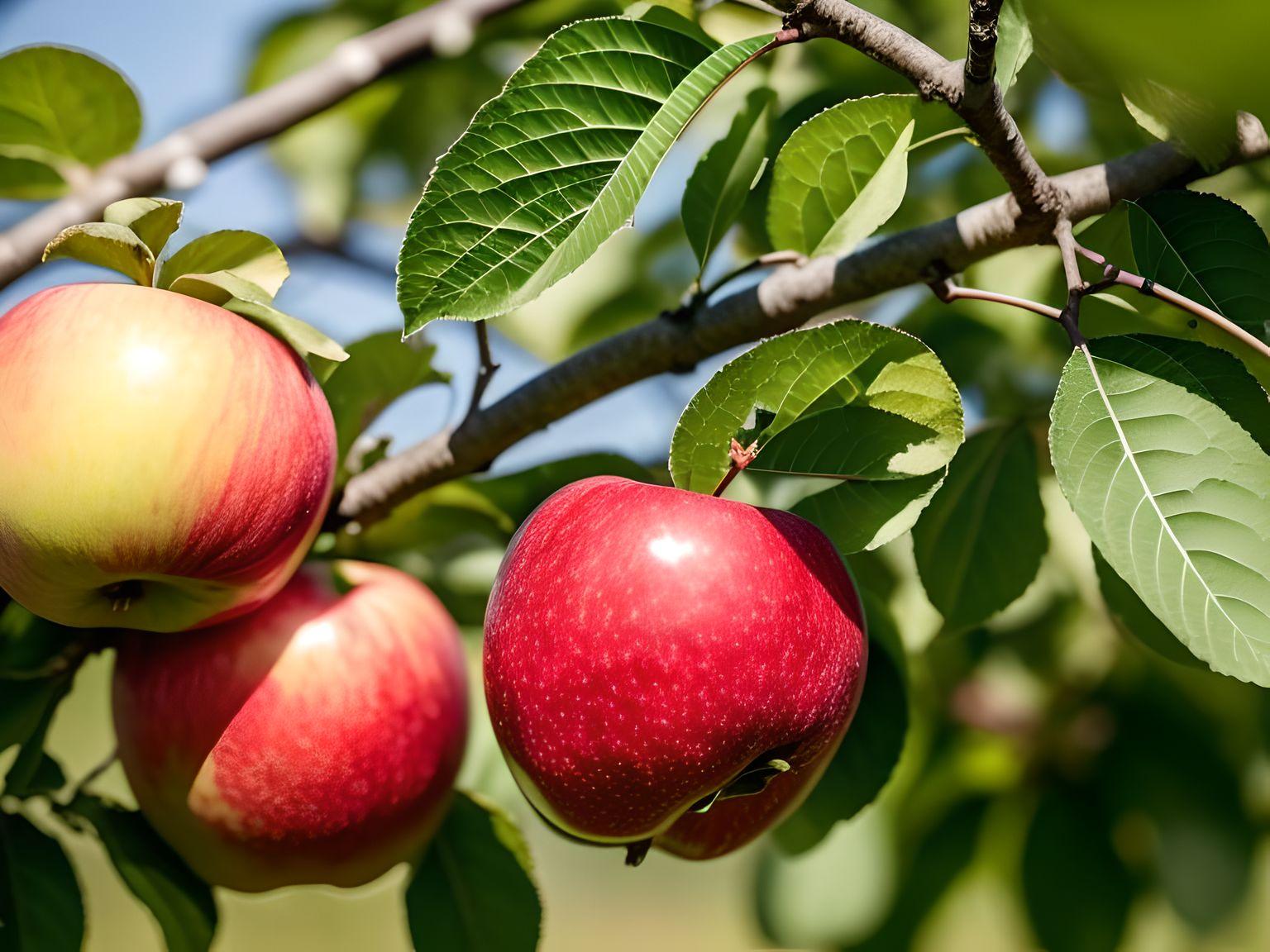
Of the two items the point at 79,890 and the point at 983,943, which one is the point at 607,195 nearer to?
the point at 79,890

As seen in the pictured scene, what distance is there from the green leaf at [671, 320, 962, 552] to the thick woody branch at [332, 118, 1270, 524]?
135mm

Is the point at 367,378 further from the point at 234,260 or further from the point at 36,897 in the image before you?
the point at 36,897

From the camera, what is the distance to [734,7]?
113 cm

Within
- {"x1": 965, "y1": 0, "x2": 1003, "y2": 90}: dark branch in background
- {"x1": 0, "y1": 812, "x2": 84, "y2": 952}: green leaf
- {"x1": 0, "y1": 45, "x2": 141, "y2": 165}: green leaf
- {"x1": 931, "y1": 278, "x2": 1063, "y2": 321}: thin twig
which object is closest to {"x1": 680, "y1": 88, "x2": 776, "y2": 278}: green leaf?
{"x1": 931, "y1": 278, "x2": 1063, "y2": 321}: thin twig

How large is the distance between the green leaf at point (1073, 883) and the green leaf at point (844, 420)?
36.3 inches

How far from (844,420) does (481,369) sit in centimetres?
30

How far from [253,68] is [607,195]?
107 centimetres

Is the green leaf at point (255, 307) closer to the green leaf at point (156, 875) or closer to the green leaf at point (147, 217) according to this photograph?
the green leaf at point (147, 217)

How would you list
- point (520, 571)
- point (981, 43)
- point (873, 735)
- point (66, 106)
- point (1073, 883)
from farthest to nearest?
point (1073, 883) → point (66, 106) → point (873, 735) → point (520, 571) → point (981, 43)

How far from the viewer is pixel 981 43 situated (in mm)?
464

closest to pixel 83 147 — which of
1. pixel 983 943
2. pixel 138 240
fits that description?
pixel 138 240

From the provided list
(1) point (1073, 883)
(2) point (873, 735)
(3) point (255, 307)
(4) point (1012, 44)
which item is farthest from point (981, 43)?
(1) point (1073, 883)

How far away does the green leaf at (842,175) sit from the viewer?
658 millimetres

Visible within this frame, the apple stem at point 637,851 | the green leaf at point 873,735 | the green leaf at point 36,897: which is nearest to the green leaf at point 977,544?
the green leaf at point 873,735
